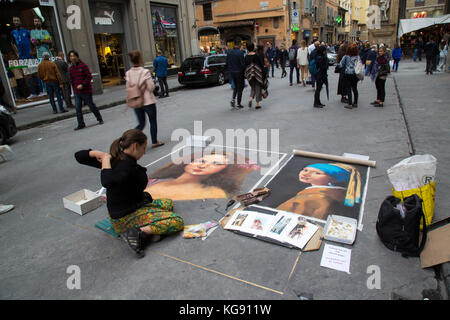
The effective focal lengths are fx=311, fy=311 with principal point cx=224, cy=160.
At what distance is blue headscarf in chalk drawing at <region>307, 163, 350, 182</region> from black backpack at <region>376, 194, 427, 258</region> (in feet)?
4.40

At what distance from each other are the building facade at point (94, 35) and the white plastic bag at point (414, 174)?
43.9 ft

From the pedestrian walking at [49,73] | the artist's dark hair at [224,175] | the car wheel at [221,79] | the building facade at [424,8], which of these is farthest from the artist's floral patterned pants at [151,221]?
the building facade at [424,8]

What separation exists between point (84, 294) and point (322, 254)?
2045 millimetres

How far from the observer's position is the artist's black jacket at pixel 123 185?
2768mm

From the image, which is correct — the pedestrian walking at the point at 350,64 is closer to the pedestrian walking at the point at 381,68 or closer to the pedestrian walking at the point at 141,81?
the pedestrian walking at the point at 381,68

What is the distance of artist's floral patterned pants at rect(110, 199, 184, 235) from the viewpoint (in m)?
3.10

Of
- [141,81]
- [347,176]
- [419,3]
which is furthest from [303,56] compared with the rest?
[419,3]

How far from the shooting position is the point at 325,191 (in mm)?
3863

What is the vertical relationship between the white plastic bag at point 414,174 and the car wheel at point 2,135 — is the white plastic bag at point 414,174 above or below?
above

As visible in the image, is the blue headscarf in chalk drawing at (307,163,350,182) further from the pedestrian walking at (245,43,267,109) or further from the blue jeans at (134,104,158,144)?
the pedestrian walking at (245,43,267,109)

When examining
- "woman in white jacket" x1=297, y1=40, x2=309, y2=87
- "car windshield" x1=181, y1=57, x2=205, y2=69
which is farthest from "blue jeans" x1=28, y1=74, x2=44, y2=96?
"woman in white jacket" x1=297, y1=40, x2=309, y2=87

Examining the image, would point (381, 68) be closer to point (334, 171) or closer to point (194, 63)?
point (334, 171)

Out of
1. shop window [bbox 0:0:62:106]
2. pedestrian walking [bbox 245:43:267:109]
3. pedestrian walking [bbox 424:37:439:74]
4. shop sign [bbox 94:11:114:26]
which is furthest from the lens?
shop sign [bbox 94:11:114:26]

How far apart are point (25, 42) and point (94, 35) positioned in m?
4.46
